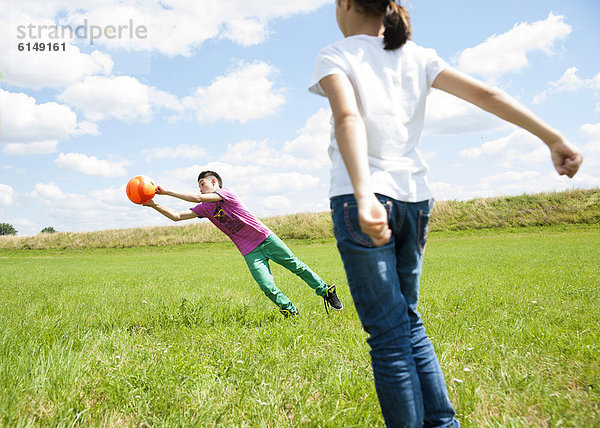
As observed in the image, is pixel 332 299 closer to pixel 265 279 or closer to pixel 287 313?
pixel 287 313

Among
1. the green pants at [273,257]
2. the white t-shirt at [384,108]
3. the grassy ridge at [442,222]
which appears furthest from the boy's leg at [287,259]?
the grassy ridge at [442,222]

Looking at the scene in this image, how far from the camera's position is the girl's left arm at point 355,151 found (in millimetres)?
1575

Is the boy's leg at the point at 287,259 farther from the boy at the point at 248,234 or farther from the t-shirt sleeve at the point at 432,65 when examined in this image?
the t-shirt sleeve at the point at 432,65

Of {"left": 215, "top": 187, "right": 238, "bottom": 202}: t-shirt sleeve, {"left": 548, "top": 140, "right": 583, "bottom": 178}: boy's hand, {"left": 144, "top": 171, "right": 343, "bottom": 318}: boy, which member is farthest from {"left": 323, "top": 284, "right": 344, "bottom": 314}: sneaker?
{"left": 548, "top": 140, "right": 583, "bottom": 178}: boy's hand

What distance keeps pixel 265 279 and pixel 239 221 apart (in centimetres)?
88

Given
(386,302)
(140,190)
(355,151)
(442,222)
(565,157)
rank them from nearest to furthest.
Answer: (355,151)
(386,302)
(565,157)
(140,190)
(442,222)

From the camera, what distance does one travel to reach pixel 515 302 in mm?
5750

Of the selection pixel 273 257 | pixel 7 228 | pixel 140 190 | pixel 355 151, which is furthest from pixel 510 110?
pixel 7 228

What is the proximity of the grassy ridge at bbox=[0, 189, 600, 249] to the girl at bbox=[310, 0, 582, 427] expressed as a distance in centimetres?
3027

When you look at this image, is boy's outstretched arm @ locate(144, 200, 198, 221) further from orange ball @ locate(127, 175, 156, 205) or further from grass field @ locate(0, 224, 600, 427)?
grass field @ locate(0, 224, 600, 427)

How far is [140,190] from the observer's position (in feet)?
16.7

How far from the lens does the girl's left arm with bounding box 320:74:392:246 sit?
5.17 ft

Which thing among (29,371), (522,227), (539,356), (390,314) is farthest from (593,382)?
(522,227)

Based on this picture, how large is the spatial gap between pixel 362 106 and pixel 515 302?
16.6 feet
